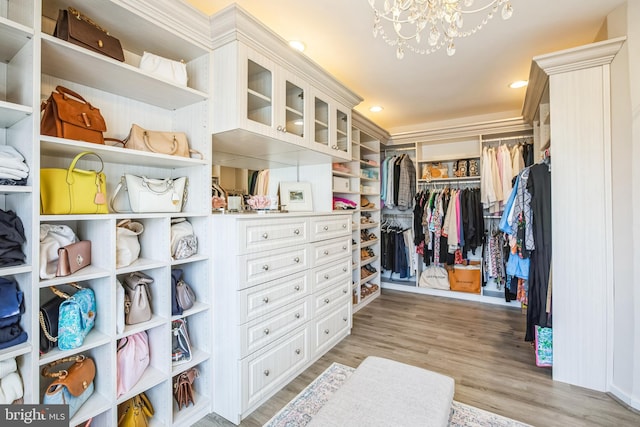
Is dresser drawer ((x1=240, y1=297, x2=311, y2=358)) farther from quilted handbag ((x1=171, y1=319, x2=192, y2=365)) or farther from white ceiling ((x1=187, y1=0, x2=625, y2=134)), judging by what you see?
white ceiling ((x1=187, y1=0, x2=625, y2=134))

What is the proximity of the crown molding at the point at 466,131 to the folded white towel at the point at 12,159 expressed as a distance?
3961 mm

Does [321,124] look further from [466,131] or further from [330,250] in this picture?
[466,131]

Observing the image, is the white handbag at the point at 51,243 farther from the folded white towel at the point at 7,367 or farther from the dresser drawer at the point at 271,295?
the dresser drawer at the point at 271,295

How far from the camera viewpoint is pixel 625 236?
1845 millimetres

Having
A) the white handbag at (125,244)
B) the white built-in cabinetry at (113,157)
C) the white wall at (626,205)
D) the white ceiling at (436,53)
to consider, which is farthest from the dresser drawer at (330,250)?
the white wall at (626,205)

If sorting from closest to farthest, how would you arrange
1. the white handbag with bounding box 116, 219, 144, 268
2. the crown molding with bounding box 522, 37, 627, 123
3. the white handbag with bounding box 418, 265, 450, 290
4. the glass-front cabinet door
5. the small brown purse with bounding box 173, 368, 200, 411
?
1. the white handbag with bounding box 116, 219, 144, 268
2. the small brown purse with bounding box 173, 368, 200, 411
3. the crown molding with bounding box 522, 37, 627, 123
4. the glass-front cabinet door
5. the white handbag with bounding box 418, 265, 450, 290

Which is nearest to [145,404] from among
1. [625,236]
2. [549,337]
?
[549,337]

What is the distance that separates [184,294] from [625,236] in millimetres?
2710

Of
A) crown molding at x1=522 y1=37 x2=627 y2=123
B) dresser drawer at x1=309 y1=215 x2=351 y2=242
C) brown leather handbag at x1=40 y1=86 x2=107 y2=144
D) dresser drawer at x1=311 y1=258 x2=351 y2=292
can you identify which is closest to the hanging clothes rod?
crown molding at x1=522 y1=37 x2=627 y2=123

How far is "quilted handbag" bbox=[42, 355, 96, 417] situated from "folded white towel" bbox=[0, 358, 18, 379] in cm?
16

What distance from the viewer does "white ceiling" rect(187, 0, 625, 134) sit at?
1872mm

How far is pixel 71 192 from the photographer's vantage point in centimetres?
129

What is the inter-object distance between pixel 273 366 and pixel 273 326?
0.87 ft

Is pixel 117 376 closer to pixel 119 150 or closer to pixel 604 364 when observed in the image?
pixel 119 150
